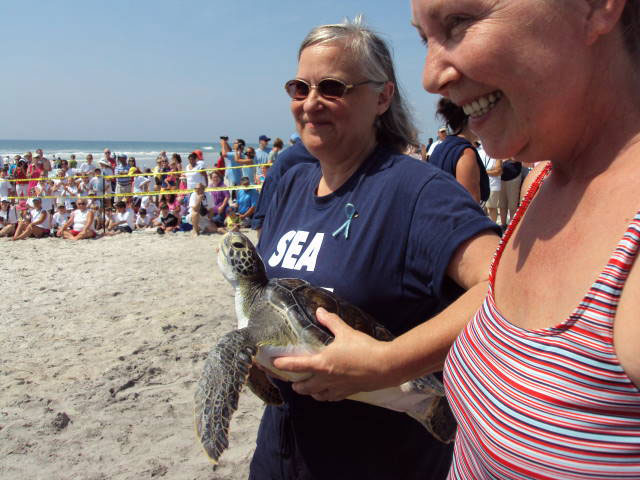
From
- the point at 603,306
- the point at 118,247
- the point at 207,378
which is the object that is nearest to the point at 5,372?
the point at 207,378

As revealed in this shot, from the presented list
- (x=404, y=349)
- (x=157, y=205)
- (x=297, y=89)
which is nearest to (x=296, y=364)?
(x=404, y=349)

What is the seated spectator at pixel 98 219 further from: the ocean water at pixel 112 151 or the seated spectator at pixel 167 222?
the ocean water at pixel 112 151

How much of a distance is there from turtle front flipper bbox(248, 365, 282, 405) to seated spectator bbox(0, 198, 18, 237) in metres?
11.7

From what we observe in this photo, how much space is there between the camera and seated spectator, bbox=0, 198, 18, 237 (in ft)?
36.6

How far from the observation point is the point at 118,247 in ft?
30.0

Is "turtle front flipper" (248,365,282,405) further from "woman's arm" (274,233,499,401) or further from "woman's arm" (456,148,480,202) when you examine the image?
"woman's arm" (456,148,480,202)

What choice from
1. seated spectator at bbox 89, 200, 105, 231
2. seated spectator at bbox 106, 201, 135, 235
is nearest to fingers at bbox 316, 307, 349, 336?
seated spectator at bbox 106, 201, 135, 235

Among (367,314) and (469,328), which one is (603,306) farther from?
(367,314)

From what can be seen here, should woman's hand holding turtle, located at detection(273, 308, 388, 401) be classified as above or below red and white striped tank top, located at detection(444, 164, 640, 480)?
below

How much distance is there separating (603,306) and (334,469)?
3.56ft

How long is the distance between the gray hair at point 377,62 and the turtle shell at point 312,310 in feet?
1.99

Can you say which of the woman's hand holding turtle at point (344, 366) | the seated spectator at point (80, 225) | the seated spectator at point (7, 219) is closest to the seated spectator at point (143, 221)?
the seated spectator at point (80, 225)

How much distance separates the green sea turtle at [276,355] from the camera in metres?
1.43

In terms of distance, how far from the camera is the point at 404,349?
121cm
